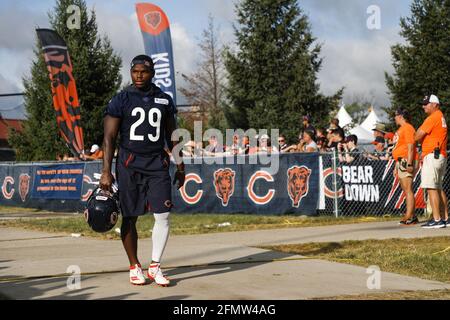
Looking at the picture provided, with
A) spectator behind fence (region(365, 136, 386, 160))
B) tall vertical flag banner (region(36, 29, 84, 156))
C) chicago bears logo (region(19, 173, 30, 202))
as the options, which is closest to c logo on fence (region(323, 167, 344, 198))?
spectator behind fence (region(365, 136, 386, 160))

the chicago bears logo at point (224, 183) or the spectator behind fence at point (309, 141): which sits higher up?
the spectator behind fence at point (309, 141)

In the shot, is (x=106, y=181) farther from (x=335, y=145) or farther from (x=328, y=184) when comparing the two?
(x=335, y=145)

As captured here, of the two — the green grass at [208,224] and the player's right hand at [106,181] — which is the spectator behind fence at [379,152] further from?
the player's right hand at [106,181]

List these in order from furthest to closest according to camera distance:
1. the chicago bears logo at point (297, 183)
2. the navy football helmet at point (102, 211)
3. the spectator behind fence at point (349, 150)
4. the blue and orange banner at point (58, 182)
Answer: the blue and orange banner at point (58, 182) < the chicago bears logo at point (297, 183) < the spectator behind fence at point (349, 150) < the navy football helmet at point (102, 211)

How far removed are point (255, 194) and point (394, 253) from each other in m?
7.85

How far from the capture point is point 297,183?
15156 millimetres

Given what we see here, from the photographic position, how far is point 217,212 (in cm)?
1652

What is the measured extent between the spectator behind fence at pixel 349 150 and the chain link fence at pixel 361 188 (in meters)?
0.01

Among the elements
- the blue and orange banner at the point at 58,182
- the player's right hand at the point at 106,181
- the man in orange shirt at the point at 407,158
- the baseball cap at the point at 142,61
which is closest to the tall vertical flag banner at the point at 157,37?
the blue and orange banner at the point at 58,182

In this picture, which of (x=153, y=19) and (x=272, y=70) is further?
(x=272, y=70)

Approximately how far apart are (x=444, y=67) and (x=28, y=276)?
29435 millimetres

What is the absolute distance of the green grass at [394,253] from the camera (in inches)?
280

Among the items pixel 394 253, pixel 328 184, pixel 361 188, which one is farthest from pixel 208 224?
pixel 394 253
